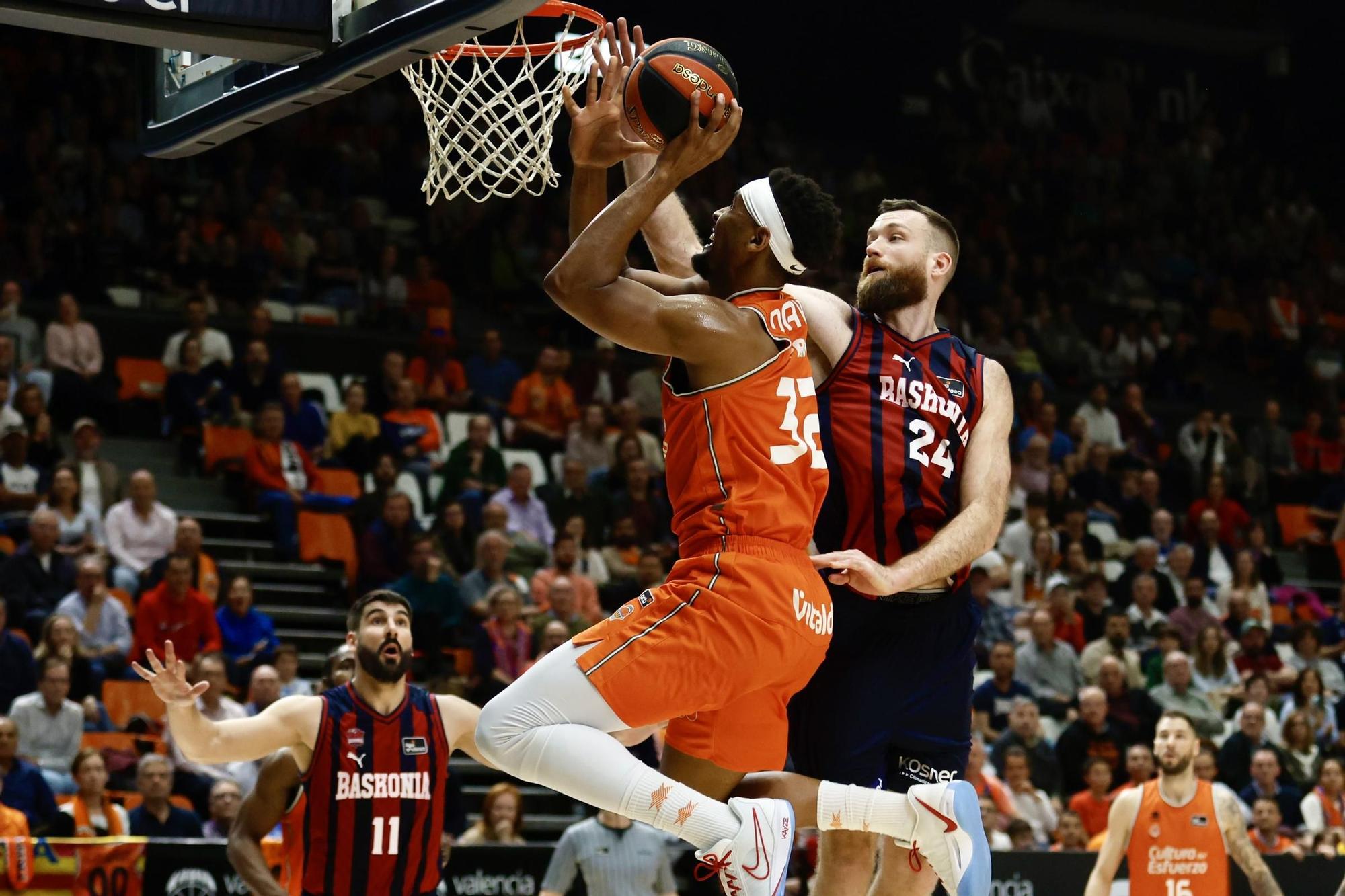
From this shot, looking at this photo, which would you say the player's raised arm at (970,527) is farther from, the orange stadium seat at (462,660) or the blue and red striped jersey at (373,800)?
the orange stadium seat at (462,660)

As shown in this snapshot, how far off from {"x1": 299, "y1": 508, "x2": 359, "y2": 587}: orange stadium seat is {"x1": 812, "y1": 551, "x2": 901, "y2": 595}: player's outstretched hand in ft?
31.3

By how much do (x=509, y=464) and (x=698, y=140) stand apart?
1059 centimetres

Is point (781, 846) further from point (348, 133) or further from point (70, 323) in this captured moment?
point (348, 133)

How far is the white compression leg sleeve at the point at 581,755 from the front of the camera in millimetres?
4730

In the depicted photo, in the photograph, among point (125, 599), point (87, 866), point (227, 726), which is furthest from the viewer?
point (125, 599)

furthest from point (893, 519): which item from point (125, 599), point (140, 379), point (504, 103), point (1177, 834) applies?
point (140, 379)

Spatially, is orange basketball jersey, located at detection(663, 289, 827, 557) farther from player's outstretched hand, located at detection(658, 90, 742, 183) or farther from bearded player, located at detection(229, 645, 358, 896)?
bearded player, located at detection(229, 645, 358, 896)

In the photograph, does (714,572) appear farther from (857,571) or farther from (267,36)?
(267,36)

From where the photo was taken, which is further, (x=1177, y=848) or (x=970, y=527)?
(x=1177, y=848)

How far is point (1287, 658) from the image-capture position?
54.2 ft

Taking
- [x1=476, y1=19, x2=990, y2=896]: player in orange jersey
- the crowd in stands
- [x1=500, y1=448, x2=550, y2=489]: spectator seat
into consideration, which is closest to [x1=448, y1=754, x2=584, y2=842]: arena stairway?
the crowd in stands

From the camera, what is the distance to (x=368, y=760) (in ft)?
24.3

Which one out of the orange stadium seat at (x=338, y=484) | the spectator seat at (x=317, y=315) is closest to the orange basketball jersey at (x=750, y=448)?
the orange stadium seat at (x=338, y=484)

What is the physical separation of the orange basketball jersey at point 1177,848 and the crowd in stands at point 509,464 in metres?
1.87
